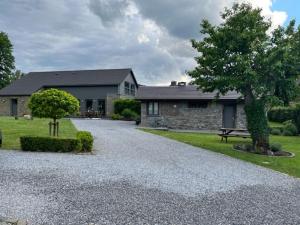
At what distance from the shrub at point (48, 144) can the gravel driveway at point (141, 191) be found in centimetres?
74

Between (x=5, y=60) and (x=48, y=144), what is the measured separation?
51.4 m

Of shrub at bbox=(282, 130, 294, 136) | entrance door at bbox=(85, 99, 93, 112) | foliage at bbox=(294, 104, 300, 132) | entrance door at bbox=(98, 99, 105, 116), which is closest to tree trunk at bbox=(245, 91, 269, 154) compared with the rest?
shrub at bbox=(282, 130, 294, 136)

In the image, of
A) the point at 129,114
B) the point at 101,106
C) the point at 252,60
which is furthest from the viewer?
the point at 101,106

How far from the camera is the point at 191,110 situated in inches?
1002

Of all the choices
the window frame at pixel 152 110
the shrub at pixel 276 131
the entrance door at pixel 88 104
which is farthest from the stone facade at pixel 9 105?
the shrub at pixel 276 131

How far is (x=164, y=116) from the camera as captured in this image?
26.0m

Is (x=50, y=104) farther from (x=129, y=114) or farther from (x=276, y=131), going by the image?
(x=129, y=114)

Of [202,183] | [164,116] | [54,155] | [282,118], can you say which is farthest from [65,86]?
[202,183]

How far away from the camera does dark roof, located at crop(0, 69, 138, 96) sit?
37625 mm

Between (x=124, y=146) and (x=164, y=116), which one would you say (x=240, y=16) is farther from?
(x=164, y=116)

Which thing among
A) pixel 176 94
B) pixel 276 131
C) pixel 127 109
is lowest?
pixel 276 131

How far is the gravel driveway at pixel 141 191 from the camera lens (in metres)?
4.98

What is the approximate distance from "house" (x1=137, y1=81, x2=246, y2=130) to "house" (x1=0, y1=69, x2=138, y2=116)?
1099cm

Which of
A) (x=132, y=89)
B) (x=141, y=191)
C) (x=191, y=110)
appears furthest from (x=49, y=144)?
(x=132, y=89)
